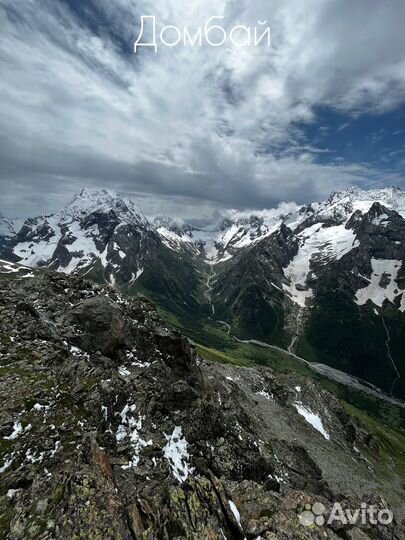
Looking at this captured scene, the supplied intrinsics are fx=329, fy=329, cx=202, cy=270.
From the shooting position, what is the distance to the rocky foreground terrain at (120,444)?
16.1 metres

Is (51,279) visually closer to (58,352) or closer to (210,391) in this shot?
(58,352)

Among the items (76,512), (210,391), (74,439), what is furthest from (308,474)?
(76,512)

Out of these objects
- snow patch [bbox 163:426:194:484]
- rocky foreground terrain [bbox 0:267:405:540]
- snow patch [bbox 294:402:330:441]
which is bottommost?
snow patch [bbox 294:402:330:441]

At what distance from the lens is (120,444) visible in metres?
24.5

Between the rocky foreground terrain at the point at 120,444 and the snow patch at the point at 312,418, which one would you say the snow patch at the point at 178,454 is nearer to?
the rocky foreground terrain at the point at 120,444

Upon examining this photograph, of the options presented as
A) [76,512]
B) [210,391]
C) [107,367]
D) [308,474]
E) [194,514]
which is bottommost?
[308,474]

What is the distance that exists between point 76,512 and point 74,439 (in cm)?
791

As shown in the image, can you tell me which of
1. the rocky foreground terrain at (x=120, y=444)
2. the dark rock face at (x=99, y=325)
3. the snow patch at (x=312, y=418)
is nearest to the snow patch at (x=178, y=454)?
the rocky foreground terrain at (x=120, y=444)

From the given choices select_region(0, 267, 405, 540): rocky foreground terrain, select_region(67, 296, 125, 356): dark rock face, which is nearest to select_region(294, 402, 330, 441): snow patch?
select_region(0, 267, 405, 540): rocky foreground terrain

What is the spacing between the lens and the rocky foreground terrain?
16.1 m

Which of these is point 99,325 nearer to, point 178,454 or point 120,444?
point 120,444

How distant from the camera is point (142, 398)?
1155 inches

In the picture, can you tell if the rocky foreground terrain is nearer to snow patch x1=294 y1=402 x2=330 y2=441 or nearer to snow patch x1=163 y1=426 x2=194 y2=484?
snow patch x1=163 y1=426 x2=194 y2=484

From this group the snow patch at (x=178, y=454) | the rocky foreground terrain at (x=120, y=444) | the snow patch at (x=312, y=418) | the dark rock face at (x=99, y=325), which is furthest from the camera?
the snow patch at (x=312, y=418)
